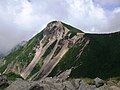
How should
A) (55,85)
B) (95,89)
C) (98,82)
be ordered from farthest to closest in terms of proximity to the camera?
(98,82) → (95,89) → (55,85)

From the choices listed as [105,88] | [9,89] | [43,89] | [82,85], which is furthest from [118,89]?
[9,89]

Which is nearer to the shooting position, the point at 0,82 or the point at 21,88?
the point at 21,88

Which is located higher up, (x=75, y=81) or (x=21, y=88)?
(x=21, y=88)

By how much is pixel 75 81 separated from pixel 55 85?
22.0 m

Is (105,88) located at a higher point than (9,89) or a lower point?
lower

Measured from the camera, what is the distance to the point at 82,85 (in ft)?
586

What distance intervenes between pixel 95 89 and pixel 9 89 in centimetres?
4545

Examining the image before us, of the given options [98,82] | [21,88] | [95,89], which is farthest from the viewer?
[98,82]

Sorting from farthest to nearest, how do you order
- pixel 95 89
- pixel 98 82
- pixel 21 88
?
pixel 98 82 → pixel 95 89 → pixel 21 88

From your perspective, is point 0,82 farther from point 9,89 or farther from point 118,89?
point 118,89

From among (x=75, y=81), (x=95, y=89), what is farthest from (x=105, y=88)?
(x=75, y=81)

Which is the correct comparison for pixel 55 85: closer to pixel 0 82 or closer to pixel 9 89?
pixel 9 89

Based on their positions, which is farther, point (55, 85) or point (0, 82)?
point (0, 82)

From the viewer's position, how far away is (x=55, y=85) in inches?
6344
